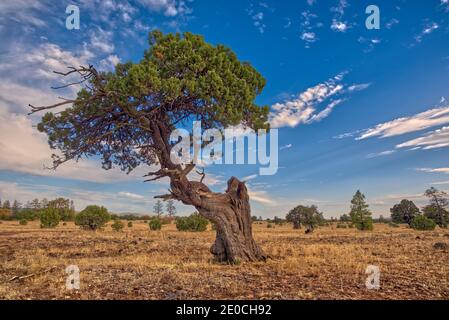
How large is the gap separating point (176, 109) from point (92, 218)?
106 ft

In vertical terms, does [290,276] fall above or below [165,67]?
below

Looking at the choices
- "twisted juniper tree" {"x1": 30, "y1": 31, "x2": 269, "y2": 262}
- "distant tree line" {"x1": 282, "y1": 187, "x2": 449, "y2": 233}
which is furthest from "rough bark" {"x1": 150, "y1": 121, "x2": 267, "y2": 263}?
"distant tree line" {"x1": 282, "y1": 187, "x2": 449, "y2": 233}

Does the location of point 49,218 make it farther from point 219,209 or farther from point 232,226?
point 232,226

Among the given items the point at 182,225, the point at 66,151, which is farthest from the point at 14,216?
the point at 66,151

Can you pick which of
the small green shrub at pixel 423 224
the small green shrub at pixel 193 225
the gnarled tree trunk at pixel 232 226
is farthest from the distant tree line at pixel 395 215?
the gnarled tree trunk at pixel 232 226

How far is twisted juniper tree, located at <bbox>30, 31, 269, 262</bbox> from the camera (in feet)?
38.4

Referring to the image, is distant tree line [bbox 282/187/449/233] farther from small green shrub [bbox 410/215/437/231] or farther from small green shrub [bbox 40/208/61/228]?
small green shrub [bbox 40/208/61/228]

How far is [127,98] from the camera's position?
1212 centimetres

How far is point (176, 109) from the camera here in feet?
45.1

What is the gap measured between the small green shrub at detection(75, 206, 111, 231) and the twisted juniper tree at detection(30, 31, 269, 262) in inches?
1135
